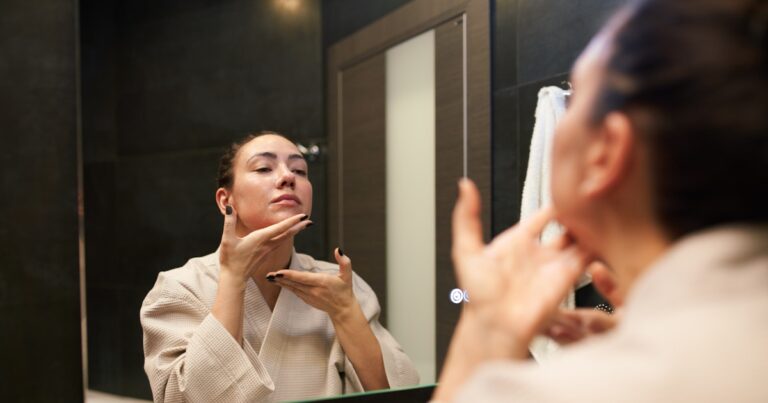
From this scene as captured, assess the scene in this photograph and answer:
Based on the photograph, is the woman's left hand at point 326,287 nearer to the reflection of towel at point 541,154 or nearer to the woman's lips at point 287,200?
the woman's lips at point 287,200

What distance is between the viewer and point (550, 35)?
113 centimetres

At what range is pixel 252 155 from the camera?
885 millimetres

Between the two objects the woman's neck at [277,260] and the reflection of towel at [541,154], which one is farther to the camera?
the reflection of towel at [541,154]

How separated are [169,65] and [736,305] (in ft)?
2.66

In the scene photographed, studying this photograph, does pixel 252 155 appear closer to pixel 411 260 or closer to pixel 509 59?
pixel 411 260

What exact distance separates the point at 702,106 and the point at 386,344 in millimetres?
705

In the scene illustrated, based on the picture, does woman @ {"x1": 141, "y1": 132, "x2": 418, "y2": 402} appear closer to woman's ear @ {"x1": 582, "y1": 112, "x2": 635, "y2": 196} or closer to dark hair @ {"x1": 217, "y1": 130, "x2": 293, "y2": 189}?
Answer: dark hair @ {"x1": 217, "y1": 130, "x2": 293, "y2": 189}

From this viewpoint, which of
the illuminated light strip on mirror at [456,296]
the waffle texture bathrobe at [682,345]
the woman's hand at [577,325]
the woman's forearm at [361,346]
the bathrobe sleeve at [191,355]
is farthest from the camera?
the illuminated light strip on mirror at [456,296]

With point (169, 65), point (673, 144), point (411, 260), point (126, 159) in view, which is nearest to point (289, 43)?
point (169, 65)

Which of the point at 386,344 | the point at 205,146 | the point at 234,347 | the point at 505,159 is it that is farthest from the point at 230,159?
the point at 505,159

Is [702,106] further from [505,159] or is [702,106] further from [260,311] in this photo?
[505,159]

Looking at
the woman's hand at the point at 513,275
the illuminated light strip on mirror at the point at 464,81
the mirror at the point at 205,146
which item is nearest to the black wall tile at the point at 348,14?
the mirror at the point at 205,146

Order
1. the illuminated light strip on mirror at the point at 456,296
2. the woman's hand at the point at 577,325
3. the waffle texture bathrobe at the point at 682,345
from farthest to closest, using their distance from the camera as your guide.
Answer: the illuminated light strip on mirror at the point at 456,296 → the woman's hand at the point at 577,325 → the waffle texture bathrobe at the point at 682,345

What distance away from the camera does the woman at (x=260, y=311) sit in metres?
0.83
